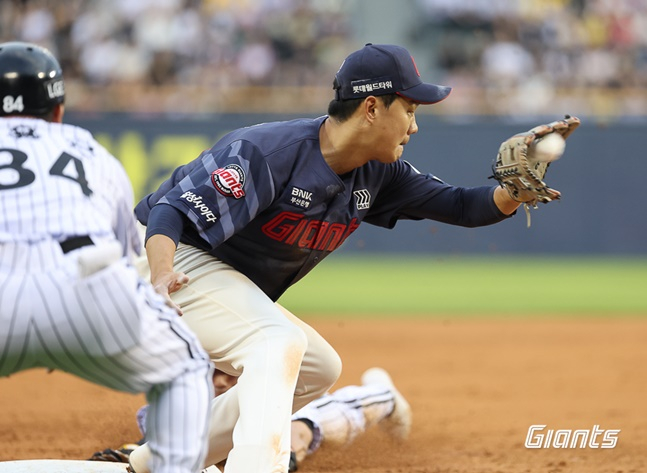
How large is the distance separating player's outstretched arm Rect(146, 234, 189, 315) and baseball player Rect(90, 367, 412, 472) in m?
1.45

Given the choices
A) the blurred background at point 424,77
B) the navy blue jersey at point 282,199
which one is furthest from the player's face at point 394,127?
the blurred background at point 424,77

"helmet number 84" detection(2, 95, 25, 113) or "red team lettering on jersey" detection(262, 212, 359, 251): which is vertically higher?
"helmet number 84" detection(2, 95, 25, 113)

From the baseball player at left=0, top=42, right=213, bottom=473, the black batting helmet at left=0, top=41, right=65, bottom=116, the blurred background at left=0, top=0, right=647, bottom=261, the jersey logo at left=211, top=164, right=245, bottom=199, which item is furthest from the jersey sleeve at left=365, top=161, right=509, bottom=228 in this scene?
the blurred background at left=0, top=0, right=647, bottom=261

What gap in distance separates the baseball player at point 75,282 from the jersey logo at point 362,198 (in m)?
1.35

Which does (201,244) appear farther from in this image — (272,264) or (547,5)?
(547,5)

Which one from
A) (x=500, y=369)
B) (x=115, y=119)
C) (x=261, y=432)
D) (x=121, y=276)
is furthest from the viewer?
(x=115, y=119)

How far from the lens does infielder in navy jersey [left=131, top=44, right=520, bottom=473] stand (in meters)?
3.67

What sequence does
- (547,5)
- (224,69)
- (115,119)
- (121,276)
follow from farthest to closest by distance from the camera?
(547,5), (224,69), (115,119), (121,276)

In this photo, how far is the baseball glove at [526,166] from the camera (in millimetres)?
4223

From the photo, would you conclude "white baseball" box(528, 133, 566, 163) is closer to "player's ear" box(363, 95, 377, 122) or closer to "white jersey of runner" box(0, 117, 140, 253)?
"player's ear" box(363, 95, 377, 122)

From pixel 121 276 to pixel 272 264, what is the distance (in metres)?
1.39

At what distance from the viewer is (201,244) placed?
4086 millimetres

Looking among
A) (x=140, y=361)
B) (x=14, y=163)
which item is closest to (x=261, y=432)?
(x=140, y=361)

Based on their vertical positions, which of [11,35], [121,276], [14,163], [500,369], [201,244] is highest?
[14,163]
